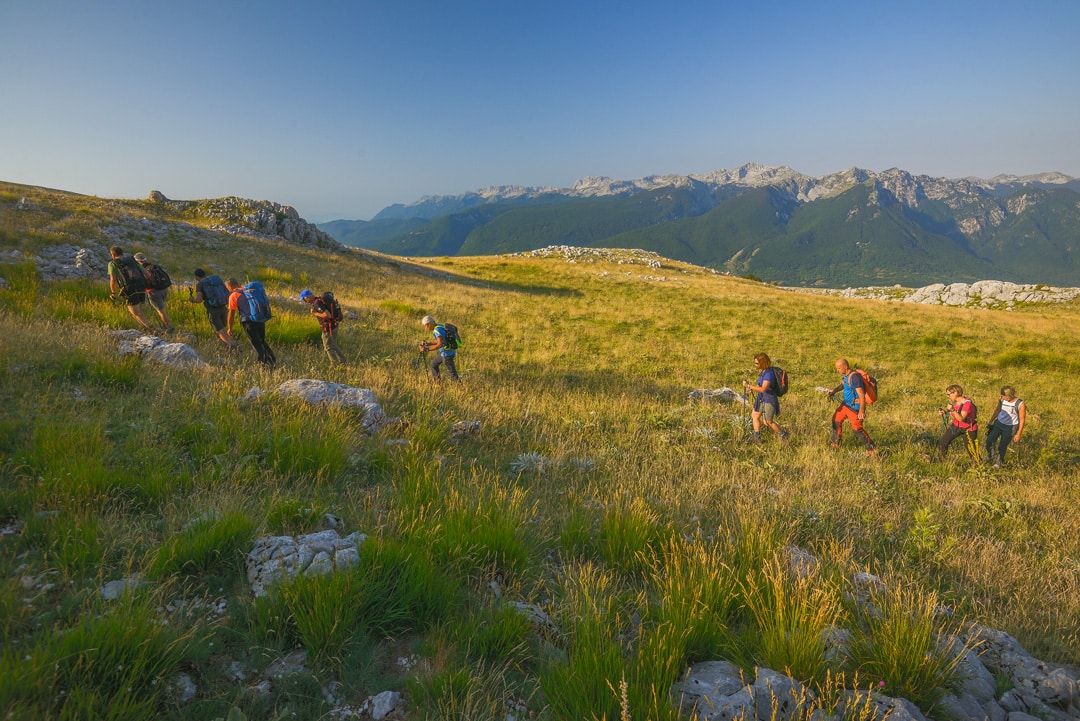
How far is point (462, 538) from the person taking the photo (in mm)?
3539

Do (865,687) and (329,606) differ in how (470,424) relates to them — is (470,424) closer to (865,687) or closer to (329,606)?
(329,606)

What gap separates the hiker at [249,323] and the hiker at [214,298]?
0.76 meters

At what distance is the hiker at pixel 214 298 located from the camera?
10.4m

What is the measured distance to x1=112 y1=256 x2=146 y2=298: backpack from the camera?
10.5 m

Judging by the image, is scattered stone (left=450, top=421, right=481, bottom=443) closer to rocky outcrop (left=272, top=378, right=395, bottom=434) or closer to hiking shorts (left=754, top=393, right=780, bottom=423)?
rocky outcrop (left=272, top=378, right=395, bottom=434)

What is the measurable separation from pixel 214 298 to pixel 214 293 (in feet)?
0.39

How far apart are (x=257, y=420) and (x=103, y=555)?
9.43 feet

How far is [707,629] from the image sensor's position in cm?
290

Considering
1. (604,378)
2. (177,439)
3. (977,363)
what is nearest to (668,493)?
(177,439)

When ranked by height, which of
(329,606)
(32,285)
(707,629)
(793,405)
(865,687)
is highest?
(32,285)

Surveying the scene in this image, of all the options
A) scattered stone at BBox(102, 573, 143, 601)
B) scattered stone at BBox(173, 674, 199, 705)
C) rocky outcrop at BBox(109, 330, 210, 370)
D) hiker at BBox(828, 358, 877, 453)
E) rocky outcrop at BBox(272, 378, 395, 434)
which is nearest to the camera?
scattered stone at BBox(173, 674, 199, 705)

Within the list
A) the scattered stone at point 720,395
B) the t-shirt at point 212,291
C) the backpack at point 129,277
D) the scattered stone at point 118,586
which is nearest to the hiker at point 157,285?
the backpack at point 129,277

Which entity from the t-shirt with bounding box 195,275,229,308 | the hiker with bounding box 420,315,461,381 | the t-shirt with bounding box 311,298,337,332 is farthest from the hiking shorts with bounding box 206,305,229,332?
the hiker with bounding box 420,315,461,381

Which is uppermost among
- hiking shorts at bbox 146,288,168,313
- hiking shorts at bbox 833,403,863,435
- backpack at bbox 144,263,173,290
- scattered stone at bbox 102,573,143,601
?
backpack at bbox 144,263,173,290
